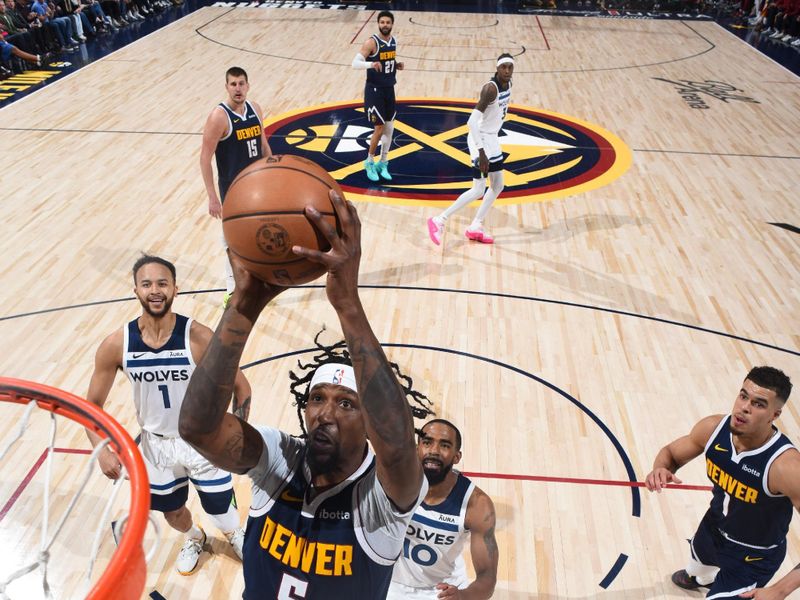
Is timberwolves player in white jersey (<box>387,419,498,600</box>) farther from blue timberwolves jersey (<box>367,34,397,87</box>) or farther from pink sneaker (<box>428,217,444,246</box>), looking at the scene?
blue timberwolves jersey (<box>367,34,397,87</box>)

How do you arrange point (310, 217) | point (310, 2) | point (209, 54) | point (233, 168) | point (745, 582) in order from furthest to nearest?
1. point (310, 2)
2. point (209, 54)
3. point (233, 168)
4. point (745, 582)
5. point (310, 217)

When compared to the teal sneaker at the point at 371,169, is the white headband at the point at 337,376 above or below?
above

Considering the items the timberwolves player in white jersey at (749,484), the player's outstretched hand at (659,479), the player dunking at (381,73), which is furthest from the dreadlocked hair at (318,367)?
the player dunking at (381,73)

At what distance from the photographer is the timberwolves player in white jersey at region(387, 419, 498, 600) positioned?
3.46m

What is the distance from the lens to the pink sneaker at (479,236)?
7.93 metres

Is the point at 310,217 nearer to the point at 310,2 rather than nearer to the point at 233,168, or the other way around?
the point at 233,168

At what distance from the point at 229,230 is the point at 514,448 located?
3396mm

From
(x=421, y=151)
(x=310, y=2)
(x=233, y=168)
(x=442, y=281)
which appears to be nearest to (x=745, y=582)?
(x=442, y=281)

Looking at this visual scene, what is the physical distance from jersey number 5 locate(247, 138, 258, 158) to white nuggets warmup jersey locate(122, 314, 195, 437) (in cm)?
294

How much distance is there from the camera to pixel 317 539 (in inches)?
90.8

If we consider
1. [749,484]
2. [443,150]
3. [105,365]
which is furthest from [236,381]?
[443,150]

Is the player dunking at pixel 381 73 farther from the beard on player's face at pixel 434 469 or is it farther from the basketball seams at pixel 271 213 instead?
the basketball seams at pixel 271 213

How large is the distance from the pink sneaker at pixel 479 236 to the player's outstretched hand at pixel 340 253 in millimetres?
6253

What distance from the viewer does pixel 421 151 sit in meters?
10.4
